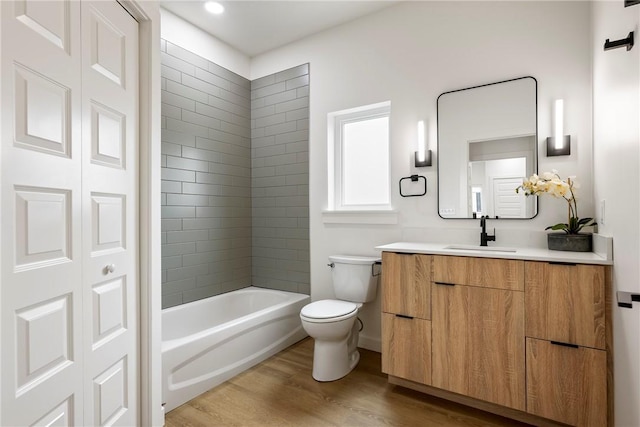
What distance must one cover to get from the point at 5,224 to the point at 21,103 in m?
0.36

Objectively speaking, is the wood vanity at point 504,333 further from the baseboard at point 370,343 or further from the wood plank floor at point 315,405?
the baseboard at point 370,343


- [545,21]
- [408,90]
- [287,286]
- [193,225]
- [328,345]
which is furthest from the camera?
[287,286]

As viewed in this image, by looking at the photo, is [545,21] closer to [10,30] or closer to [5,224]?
[10,30]

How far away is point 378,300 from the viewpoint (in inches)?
107

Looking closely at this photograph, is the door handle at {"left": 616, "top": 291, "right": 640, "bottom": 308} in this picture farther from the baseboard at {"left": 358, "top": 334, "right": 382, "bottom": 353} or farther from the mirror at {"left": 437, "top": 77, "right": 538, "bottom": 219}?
the baseboard at {"left": 358, "top": 334, "right": 382, "bottom": 353}

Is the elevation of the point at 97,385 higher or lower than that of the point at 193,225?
lower

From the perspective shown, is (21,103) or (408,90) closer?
(21,103)

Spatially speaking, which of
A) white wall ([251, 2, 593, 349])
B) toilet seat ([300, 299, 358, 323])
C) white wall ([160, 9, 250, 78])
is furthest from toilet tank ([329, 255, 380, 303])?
white wall ([160, 9, 250, 78])

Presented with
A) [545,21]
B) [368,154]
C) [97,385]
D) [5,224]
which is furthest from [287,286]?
[545,21]

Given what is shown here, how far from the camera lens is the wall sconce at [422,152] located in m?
2.48

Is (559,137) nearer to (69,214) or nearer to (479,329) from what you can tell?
(479,329)

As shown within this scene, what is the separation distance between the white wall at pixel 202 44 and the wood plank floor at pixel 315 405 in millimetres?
2745

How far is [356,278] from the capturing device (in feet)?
8.45

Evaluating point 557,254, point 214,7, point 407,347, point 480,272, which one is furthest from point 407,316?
point 214,7
